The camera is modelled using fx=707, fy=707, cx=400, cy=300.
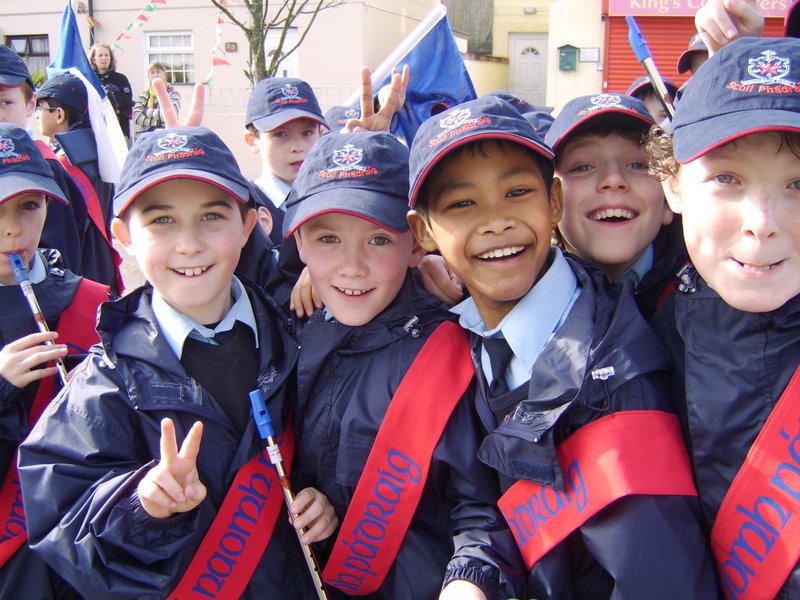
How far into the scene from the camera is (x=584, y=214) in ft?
8.20

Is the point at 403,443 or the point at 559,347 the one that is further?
the point at 403,443

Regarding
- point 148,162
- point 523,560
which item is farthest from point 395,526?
point 148,162

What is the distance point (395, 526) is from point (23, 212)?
6.57ft

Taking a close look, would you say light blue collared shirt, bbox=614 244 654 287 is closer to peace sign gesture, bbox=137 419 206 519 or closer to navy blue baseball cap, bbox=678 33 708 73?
peace sign gesture, bbox=137 419 206 519

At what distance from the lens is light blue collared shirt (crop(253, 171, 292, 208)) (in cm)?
469

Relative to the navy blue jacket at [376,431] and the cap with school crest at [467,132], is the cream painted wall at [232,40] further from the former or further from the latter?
the cap with school crest at [467,132]

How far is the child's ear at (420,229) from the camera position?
236 cm

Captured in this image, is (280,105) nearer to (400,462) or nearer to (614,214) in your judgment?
(614,214)

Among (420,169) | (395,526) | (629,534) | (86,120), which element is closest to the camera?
(629,534)

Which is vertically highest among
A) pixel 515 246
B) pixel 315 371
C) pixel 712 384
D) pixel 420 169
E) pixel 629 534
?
pixel 420 169

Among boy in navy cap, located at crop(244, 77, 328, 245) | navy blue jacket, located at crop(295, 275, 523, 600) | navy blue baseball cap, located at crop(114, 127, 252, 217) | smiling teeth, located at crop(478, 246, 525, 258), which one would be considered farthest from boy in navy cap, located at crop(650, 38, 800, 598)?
boy in navy cap, located at crop(244, 77, 328, 245)

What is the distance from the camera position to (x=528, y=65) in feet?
84.0

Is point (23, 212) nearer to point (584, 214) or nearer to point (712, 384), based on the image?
point (584, 214)

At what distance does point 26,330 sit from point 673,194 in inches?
93.9
